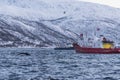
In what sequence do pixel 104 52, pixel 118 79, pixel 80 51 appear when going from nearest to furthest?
1. pixel 118 79
2. pixel 104 52
3. pixel 80 51

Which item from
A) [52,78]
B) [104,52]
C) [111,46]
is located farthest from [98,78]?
[111,46]

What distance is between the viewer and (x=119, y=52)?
185750mm

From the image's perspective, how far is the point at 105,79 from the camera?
56500mm

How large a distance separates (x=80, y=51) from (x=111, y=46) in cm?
1597

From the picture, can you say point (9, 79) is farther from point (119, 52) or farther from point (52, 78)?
point (119, 52)

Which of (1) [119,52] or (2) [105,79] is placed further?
(1) [119,52]

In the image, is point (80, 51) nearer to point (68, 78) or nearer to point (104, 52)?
point (104, 52)

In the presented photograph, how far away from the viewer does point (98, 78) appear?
57938 millimetres

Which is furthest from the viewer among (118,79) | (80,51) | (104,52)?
(80,51)

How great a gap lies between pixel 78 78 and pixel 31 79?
729 centimetres

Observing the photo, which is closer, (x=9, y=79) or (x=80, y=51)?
(x=9, y=79)

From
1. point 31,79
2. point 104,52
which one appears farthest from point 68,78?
point 104,52

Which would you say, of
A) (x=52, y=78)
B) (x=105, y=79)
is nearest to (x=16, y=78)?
(x=52, y=78)

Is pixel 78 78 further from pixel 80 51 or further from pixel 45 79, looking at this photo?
pixel 80 51
